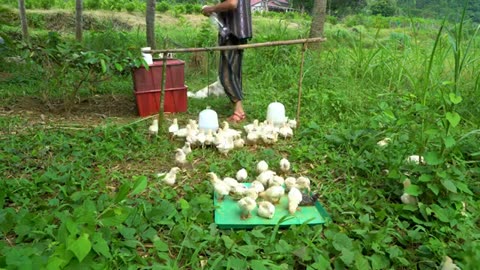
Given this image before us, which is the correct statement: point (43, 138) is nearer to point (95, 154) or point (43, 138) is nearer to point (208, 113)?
point (95, 154)

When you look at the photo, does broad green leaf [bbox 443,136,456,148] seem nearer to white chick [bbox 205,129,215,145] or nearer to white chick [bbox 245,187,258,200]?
white chick [bbox 245,187,258,200]

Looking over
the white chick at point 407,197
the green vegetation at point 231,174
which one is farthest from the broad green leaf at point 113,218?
the white chick at point 407,197

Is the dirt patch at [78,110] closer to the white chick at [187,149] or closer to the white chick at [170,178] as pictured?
the white chick at [187,149]

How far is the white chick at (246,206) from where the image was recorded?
88.9 inches

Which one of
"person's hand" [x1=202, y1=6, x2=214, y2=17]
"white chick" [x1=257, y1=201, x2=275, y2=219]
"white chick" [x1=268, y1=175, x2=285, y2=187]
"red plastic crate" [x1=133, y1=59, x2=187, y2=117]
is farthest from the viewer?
"red plastic crate" [x1=133, y1=59, x2=187, y2=117]

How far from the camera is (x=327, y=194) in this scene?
2.63 metres

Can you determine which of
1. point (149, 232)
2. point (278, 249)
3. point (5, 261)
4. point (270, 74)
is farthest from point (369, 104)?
point (5, 261)

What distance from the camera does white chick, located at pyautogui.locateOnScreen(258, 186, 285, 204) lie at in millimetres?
2402

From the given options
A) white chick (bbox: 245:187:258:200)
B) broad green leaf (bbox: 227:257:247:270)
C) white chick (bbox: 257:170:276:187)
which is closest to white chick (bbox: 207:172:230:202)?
white chick (bbox: 245:187:258:200)

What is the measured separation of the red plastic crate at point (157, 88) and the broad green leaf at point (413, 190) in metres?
2.69

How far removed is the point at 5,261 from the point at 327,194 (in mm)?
1877

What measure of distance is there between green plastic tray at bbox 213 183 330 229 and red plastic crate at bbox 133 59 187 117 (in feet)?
6.57

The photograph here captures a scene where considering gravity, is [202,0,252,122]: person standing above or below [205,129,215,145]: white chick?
above

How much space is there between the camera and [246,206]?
2.26m
